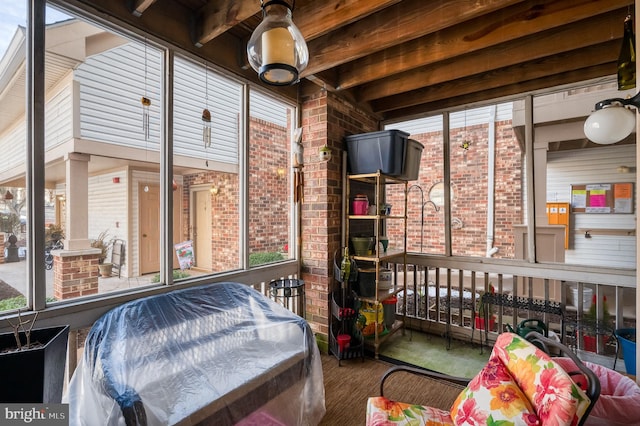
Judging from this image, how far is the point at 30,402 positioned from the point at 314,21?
2.49m

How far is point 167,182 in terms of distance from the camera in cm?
218

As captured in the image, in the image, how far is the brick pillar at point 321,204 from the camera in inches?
122

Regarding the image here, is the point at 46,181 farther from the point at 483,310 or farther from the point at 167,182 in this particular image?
the point at 483,310

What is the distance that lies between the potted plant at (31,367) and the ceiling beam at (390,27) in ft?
8.08

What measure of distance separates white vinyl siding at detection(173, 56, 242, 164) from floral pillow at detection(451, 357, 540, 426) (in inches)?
95.1

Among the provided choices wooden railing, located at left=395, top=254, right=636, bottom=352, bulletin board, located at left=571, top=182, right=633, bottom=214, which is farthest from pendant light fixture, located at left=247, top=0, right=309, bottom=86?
bulletin board, located at left=571, top=182, right=633, bottom=214

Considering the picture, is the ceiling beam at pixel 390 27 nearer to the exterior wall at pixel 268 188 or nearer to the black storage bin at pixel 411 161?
the exterior wall at pixel 268 188

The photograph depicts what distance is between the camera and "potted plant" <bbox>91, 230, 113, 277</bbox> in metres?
1.97

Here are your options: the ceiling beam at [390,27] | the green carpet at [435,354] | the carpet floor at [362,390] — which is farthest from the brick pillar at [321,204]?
the green carpet at [435,354]

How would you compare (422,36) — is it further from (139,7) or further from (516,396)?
(516,396)

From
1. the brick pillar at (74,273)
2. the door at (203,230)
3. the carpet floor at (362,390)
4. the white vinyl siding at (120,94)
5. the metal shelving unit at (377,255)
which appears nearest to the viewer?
the brick pillar at (74,273)

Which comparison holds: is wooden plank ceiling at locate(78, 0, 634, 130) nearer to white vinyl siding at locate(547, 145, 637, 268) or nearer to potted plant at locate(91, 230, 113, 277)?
white vinyl siding at locate(547, 145, 637, 268)

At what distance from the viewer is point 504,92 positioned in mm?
3160

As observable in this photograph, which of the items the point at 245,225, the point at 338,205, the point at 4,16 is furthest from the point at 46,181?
the point at 338,205
